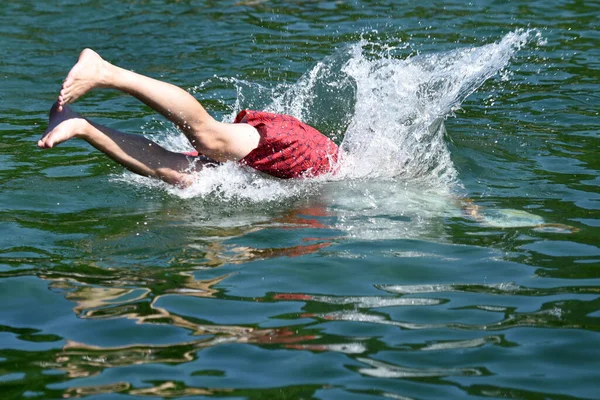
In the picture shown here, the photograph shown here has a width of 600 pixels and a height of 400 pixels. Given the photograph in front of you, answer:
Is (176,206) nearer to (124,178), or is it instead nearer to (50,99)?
(124,178)

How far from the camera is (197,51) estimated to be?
11.9 metres

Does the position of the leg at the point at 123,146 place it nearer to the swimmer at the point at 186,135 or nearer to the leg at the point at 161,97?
the swimmer at the point at 186,135

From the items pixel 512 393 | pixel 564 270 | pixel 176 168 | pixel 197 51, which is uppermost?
pixel 197 51

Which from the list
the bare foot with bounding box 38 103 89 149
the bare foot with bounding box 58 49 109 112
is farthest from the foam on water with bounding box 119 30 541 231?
the bare foot with bounding box 58 49 109 112

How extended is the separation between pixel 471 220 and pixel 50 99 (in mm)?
5587

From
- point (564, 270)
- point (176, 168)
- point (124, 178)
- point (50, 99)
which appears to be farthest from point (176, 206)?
point (50, 99)

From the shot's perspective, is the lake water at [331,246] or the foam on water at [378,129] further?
the foam on water at [378,129]

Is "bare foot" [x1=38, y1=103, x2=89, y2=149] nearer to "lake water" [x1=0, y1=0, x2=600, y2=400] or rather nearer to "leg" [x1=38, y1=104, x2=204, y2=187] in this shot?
"leg" [x1=38, y1=104, x2=204, y2=187]

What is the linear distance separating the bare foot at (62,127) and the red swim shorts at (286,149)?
46.3 inches

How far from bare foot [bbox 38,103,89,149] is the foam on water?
1026 millimetres

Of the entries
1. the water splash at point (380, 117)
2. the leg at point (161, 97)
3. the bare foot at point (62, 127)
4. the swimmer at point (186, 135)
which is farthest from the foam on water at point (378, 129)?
the bare foot at point (62, 127)

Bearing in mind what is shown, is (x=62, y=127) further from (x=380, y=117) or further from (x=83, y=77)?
(x=380, y=117)

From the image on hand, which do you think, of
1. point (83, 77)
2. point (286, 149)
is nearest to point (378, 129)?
point (286, 149)

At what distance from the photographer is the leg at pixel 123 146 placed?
18.9 ft
